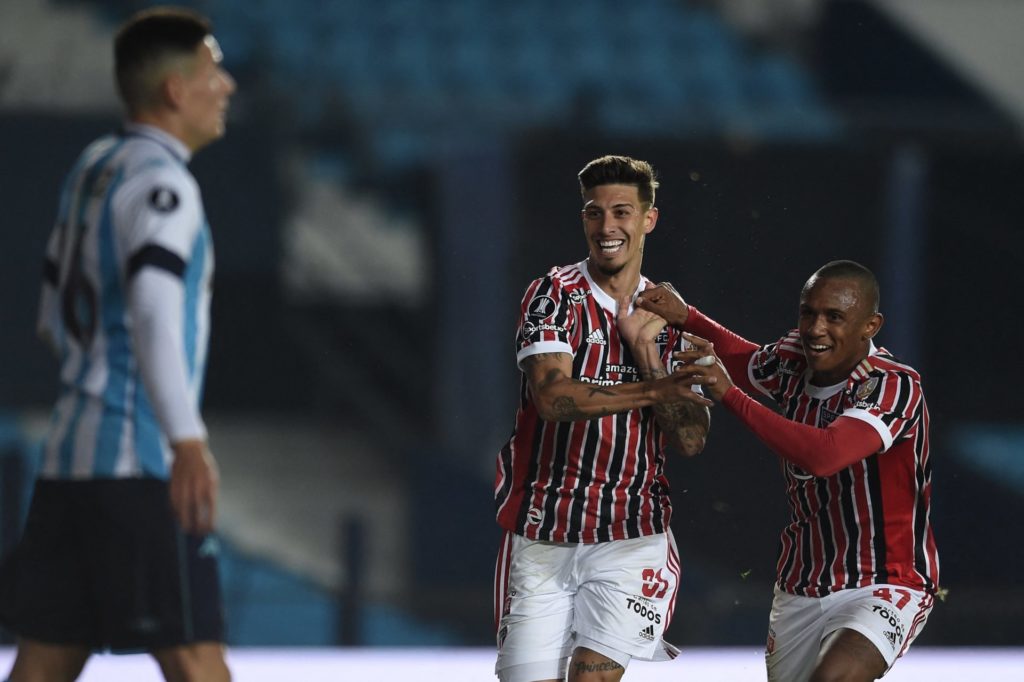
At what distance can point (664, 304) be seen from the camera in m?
3.67

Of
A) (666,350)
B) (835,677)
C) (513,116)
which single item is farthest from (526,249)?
(835,677)

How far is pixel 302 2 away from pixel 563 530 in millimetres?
7919

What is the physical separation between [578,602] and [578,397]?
0.56 metres

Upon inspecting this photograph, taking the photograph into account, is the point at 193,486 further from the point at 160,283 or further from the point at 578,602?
the point at 578,602

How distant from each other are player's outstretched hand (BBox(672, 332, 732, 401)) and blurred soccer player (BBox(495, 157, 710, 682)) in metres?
0.05

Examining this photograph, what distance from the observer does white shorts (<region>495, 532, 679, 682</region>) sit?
3516 millimetres

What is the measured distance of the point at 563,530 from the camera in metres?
3.55

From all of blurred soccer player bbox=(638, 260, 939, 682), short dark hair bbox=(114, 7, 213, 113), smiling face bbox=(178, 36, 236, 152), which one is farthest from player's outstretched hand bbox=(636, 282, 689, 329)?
short dark hair bbox=(114, 7, 213, 113)

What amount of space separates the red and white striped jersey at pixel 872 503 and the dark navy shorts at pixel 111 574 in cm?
156

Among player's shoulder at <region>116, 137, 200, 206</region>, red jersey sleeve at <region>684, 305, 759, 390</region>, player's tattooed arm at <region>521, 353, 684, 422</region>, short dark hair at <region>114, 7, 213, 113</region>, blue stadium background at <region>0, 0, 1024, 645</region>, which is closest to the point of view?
player's shoulder at <region>116, 137, 200, 206</region>

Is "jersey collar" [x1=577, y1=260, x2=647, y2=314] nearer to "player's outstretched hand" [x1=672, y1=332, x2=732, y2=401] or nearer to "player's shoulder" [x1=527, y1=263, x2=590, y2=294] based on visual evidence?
"player's shoulder" [x1=527, y1=263, x2=590, y2=294]

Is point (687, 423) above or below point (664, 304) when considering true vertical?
below

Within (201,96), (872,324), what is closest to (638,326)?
(872,324)

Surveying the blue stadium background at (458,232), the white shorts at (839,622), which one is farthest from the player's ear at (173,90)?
the blue stadium background at (458,232)
